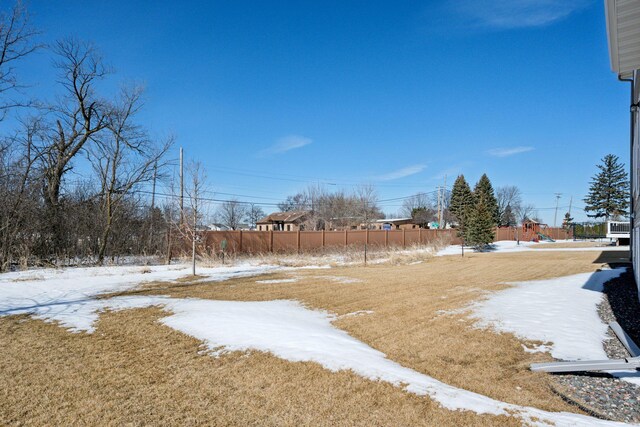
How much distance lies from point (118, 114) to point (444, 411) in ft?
71.6

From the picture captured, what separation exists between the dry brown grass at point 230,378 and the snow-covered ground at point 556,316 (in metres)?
0.50

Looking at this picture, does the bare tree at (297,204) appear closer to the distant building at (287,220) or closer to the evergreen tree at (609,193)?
the distant building at (287,220)

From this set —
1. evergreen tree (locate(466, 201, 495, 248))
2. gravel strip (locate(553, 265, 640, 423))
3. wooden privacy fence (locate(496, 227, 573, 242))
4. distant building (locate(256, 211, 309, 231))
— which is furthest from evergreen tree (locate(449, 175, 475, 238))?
gravel strip (locate(553, 265, 640, 423))

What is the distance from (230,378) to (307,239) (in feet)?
71.6

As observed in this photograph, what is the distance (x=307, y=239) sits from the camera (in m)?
25.9

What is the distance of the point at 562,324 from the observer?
612 centimetres

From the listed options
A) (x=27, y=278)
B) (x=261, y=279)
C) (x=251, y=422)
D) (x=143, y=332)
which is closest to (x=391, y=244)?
(x=261, y=279)

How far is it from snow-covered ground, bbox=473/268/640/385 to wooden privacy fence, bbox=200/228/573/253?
13685 mm

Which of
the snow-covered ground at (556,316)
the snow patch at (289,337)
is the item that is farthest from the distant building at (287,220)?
the snow patch at (289,337)

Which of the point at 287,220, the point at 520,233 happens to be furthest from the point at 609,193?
the point at 287,220

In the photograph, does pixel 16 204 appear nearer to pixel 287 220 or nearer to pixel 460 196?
pixel 287 220

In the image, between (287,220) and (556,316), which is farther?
(287,220)

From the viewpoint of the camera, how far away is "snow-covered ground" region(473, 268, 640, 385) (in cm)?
502

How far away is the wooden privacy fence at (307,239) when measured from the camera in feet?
73.5
